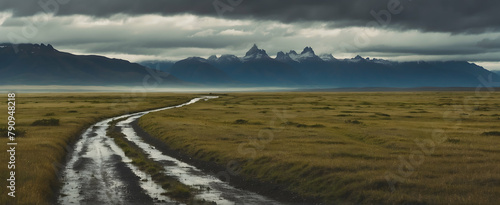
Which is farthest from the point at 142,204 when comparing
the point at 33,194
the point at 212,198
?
the point at 33,194

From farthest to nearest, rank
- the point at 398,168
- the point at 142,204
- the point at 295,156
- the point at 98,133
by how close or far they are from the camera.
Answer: the point at 98,133 → the point at 295,156 → the point at 398,168 → the point at 142,204

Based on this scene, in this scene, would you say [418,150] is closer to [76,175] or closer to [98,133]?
[76,175]

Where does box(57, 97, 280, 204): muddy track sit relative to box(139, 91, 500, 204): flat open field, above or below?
below

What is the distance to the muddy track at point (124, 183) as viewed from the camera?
2511 cm

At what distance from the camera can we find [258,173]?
3139 cm

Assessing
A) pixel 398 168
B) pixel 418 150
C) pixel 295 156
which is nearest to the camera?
pixel 398 168

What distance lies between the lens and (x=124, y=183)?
95.2 feet

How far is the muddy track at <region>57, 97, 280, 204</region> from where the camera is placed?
25.1 m

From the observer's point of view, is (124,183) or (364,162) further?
(364,162)

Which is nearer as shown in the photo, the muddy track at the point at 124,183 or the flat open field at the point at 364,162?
the flat open field at the point at 364,162

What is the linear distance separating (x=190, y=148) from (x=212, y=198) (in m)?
18.2

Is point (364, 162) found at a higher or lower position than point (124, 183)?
higher

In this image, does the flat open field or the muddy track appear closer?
the flat open field

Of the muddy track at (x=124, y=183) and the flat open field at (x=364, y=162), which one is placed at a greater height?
the flat open field at (x=364, y=162)
